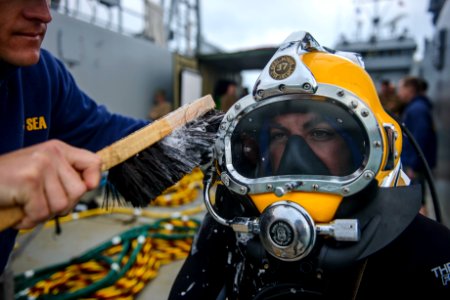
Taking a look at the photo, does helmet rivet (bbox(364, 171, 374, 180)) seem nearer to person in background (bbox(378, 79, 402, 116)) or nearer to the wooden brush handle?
the wooden brush handle

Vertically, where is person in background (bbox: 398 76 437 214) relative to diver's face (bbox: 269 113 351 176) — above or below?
below

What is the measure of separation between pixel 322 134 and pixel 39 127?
1217 mm

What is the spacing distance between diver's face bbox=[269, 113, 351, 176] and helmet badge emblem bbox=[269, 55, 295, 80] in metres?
0.16

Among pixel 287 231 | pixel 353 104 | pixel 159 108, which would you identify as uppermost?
pixel 353 104

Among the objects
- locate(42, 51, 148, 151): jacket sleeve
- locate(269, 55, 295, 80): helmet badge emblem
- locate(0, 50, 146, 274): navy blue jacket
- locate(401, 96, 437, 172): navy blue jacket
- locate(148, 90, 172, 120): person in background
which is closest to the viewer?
locate(269, 55, 295, 80): helmet badge emblem

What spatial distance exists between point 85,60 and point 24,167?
4900 millimetres

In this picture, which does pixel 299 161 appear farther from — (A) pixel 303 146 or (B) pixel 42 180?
(B) pixel 42 180

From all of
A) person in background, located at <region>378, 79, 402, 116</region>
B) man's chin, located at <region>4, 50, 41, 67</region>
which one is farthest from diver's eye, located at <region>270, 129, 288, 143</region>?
person in background, located at <region>378, 79, 402, 116</region>

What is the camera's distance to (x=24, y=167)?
73 centimetres

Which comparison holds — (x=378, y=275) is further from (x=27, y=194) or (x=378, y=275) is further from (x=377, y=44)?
(x=377, y=44)

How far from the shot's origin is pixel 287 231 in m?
1.00

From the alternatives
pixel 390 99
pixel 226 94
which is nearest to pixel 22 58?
pixel 226 94

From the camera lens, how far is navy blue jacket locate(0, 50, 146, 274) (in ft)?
4.77

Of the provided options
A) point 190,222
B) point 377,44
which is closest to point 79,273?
point 190,222
